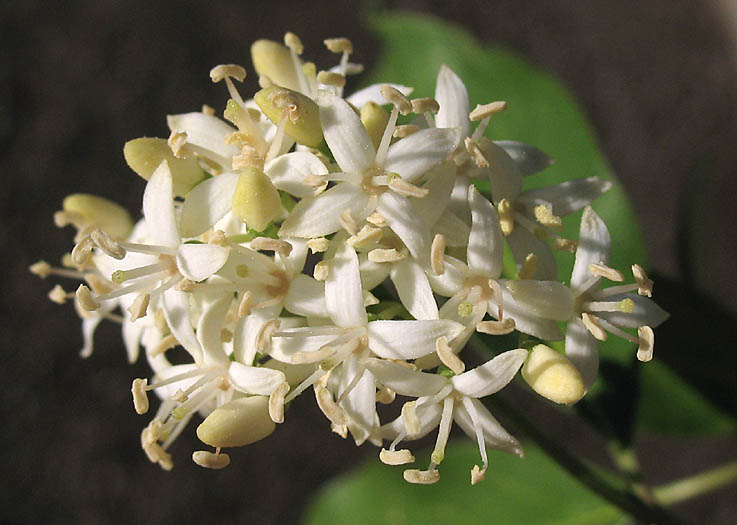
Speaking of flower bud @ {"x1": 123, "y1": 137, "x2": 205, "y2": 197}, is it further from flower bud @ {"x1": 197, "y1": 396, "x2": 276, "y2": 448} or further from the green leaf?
the green leaf

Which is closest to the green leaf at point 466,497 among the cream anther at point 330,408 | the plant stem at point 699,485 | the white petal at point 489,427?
the plant stem at point 699,485

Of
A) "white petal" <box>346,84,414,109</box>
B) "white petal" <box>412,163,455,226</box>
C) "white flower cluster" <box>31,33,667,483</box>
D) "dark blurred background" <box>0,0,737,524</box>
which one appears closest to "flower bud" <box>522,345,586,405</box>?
"white flower cluster" <box>31,33,667,483</box>

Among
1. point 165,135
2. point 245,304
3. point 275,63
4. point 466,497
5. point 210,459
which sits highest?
point 275,63

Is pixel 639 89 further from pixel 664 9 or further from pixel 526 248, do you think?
pixel 526 248

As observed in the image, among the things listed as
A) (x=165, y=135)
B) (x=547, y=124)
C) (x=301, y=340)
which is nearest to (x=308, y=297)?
(x=301, y=340)

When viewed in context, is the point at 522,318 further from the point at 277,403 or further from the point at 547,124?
the point at 547,124

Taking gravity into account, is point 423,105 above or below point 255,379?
above
